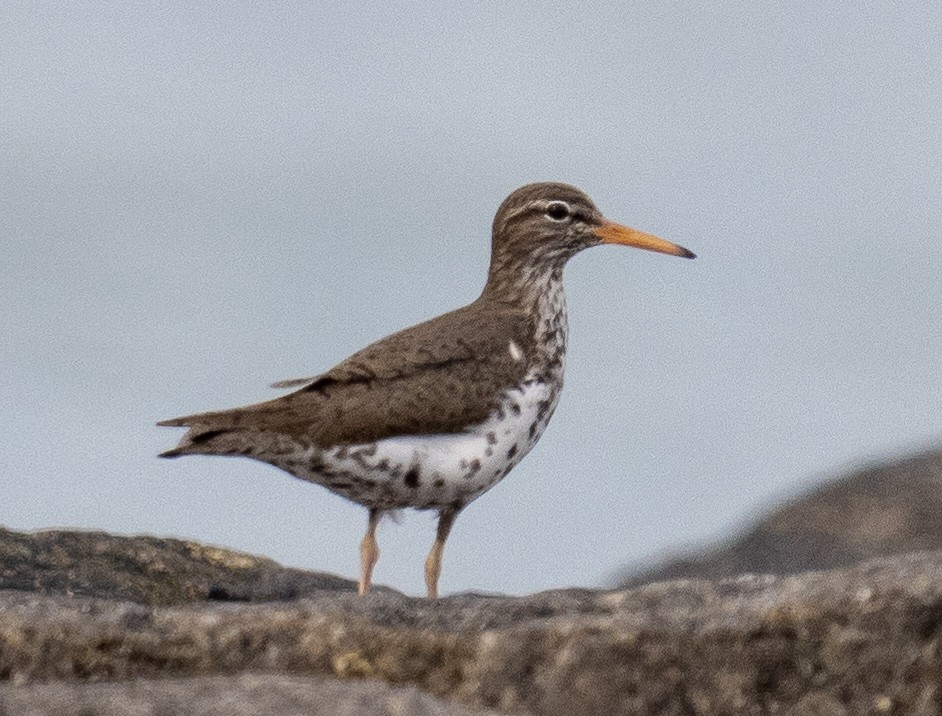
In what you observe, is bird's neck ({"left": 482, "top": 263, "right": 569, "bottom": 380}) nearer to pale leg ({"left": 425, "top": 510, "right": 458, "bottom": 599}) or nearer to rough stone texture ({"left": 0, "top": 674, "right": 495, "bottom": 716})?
pale leg ({"left": 425, "top": 510, "right": 458, "bottom": 599})

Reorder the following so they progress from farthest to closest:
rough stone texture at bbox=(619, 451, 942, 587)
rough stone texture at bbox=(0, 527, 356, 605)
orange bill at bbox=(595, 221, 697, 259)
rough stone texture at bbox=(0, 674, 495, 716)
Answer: rough stone texture at bbox=(619, 451, 942, 587) < orange bill at bbox=(595, 221, 697, 259) < rough stone texture at bbox=(0, 527, 356, 605) < rough stone texture at bbox=(0, 674, 495, 716)

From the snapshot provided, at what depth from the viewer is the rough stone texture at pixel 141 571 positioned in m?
15.3

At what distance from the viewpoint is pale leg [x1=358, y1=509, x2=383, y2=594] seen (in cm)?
1565

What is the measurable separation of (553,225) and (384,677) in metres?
8.33

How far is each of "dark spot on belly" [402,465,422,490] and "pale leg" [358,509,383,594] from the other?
0.83 metres

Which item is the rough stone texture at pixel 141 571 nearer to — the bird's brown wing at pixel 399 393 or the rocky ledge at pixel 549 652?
the bird's brown wing at pixel 399 393

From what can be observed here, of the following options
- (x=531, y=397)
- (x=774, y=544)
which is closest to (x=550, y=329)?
(x=531, y=397)

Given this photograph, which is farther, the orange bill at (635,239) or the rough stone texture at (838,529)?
the rough stone texture at (838,529)

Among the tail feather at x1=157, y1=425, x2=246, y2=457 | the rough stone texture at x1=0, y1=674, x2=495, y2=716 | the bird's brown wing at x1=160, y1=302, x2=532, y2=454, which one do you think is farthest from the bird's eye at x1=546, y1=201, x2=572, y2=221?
the rough stone texture at x1=0, y1=674, x2=495, y2=716

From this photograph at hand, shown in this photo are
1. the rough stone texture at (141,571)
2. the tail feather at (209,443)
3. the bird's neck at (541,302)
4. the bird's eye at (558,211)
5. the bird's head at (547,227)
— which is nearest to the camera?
the tail feather at (209,443)

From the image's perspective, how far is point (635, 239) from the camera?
57.8ft

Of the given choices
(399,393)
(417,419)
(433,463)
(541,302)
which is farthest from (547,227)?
(433,463)

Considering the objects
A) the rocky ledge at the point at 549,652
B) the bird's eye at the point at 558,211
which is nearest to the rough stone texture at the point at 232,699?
the rocky ledge at the point at 549,652

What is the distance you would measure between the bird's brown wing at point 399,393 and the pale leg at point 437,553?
981 mm
